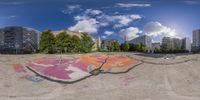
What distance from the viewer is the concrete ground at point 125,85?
74.0 feet

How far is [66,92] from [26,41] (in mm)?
21847

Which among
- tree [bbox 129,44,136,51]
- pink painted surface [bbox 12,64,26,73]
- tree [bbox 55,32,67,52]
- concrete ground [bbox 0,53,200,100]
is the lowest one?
concrete ground [bbox 0,53,200,100]

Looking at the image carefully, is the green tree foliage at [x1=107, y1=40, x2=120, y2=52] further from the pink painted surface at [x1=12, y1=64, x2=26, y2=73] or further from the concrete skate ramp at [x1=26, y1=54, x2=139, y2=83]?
the pink painted surface at [x1=12, y1=64, x2=26, y2=73]

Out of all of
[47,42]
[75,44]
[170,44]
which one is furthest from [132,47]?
[47,42]

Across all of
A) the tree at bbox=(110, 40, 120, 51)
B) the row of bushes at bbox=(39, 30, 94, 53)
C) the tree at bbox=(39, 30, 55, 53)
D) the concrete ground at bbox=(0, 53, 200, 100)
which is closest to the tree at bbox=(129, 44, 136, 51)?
the tree at bbox=(110, 40, 120, 51)

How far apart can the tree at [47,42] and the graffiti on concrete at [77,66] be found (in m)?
6.47

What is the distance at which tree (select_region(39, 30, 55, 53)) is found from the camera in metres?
37.2

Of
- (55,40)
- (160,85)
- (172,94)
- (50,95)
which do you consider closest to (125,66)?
(160,85)

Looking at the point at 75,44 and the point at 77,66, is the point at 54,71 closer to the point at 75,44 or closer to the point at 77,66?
the point at 77,66

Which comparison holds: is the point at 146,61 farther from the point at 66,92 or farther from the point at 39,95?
the point at 39,95

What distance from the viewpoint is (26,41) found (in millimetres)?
43344

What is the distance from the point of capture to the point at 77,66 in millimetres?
29500

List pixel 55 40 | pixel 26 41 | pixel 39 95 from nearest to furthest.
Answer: pixel 39 95
pixel 55 40
pixel 26 41

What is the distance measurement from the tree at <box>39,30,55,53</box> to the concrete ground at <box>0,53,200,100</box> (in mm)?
6373
